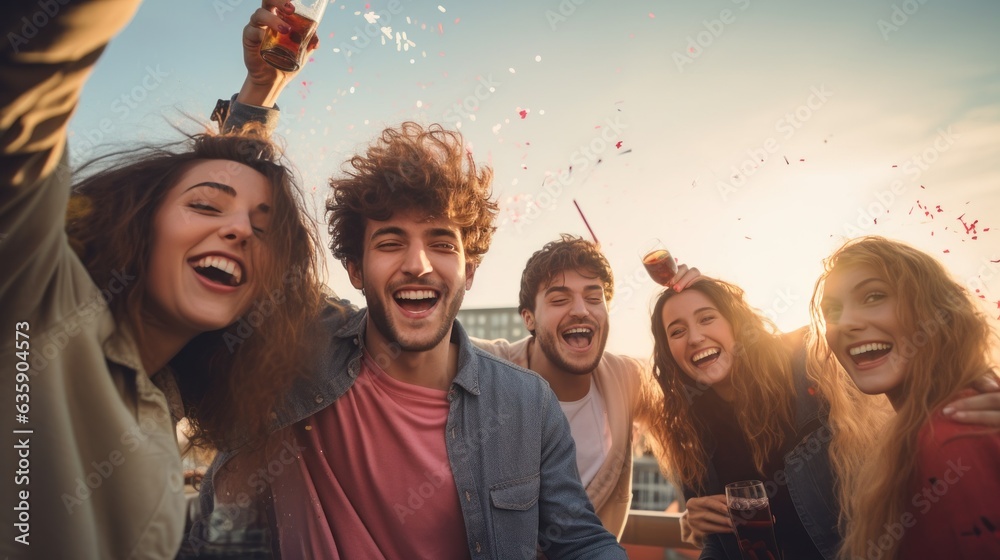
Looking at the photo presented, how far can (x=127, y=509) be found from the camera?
170 centimetres

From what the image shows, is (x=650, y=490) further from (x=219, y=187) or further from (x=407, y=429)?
(x=219, y=187)

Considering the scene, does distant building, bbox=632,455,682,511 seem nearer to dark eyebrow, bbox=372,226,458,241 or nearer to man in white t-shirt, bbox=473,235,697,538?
man in white t-shirt, bbox=473,235,697,538

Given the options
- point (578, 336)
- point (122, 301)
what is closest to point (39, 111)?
point (122, 301)

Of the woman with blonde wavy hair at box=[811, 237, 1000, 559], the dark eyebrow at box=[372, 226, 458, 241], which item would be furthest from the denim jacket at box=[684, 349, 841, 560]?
the dark eyebrow at box=[372, 226, 458, 241]

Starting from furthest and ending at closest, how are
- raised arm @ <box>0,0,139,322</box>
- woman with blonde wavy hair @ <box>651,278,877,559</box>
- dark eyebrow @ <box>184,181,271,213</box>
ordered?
1. woman with blonde wavy hair @ <box>651,278,877,559</box>
2. dark eyebrow @ <box>184,181,271,213</box>
3. raised arm @ <box>0,0,139,322</box>

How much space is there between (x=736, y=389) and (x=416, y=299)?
8.00ft

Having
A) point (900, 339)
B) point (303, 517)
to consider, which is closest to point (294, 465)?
point (303, 517)

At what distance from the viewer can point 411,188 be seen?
3439 millimetres

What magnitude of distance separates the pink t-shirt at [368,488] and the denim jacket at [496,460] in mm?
95

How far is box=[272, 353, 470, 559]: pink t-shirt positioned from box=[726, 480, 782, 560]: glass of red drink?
155 centimetres

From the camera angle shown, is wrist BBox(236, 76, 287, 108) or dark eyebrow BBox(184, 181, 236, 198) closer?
dark eyebrow BBox(184, 181, 236, 198)

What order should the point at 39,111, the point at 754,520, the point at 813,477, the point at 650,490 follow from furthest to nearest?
the point at 650,490 < the point at 813,477 < the point at 754,520 < the point at 39,111

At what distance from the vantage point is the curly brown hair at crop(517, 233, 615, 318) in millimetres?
5297

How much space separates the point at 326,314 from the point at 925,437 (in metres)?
3.14
